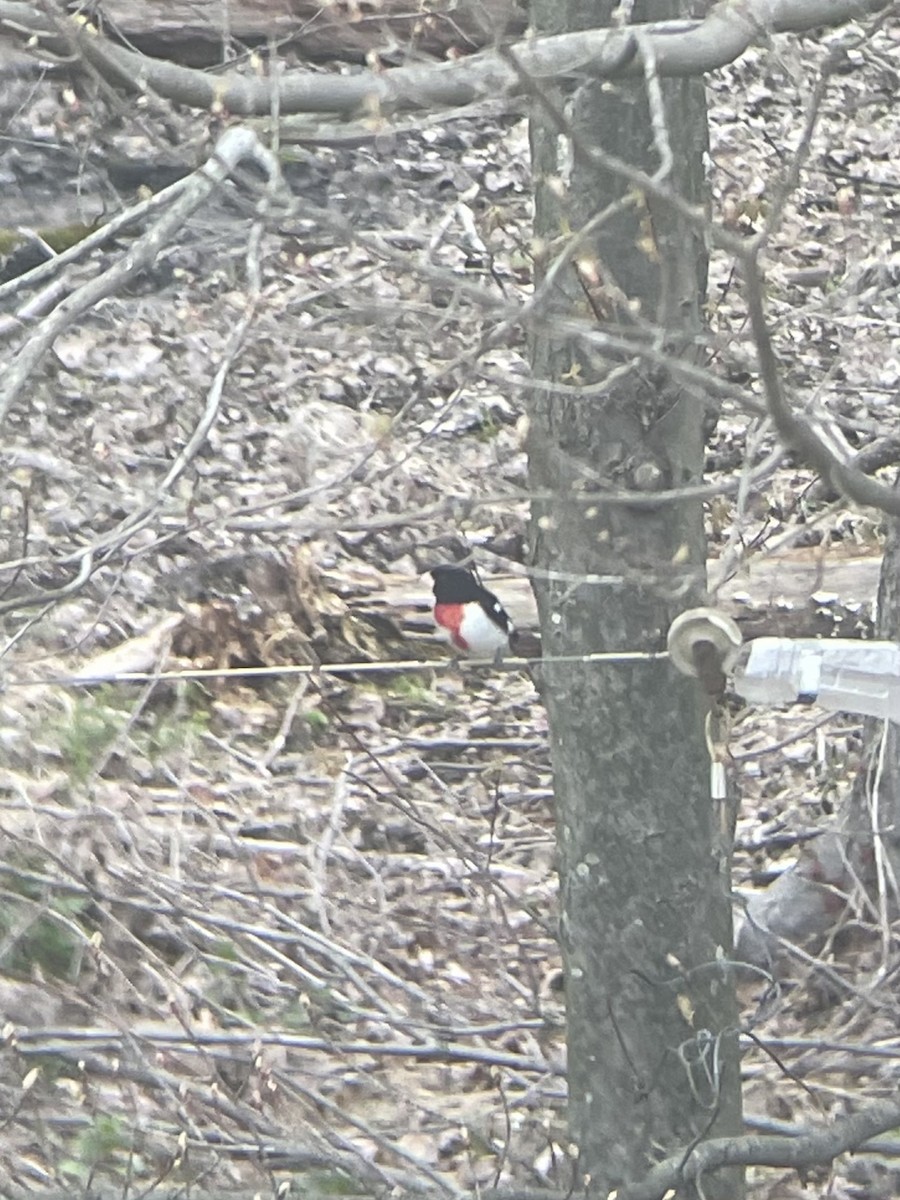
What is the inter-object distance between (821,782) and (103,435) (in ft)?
11.0

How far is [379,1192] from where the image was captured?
3822mm

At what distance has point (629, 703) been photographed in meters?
3.53

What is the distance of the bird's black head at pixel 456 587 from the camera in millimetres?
5832

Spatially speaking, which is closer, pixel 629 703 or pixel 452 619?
pixel 629 703

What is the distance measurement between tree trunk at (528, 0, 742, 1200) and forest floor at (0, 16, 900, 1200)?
7.0 inches

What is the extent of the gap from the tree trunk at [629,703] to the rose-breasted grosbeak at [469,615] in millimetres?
2224

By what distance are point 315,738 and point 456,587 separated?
2.63ft

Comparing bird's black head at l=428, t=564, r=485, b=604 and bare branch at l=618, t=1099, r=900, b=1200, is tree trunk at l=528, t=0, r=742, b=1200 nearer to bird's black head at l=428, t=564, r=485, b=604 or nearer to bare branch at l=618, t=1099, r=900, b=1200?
bare branch at l=618, t=1099, r=900, b=1200

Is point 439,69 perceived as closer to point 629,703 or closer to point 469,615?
point 629,703

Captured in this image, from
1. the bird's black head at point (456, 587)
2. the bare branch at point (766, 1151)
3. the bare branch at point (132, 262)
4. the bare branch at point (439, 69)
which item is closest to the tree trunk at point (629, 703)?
the bare branch at point (766, 1151)

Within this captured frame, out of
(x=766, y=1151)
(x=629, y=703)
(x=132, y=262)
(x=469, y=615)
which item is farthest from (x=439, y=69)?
(x=469, y=615)

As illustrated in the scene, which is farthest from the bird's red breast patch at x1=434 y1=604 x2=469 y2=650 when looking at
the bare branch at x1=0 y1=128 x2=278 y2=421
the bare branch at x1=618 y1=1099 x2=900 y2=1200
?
the bare branch at x1=0 y1=128 x2=278 y2=421

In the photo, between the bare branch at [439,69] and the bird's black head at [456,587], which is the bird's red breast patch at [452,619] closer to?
the bird's black head at [456,587]

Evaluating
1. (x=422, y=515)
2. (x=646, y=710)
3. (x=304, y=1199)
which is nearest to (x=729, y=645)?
(x=646, y=710)
